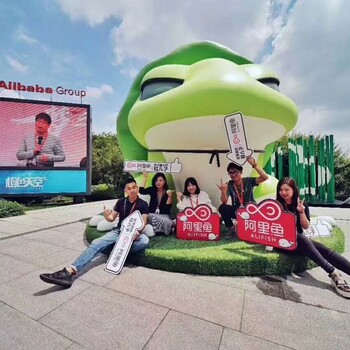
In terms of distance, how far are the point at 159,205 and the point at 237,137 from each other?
1.75 m

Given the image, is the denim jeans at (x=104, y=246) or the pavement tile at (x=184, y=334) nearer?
the pavement tile at (x=184, y=334)

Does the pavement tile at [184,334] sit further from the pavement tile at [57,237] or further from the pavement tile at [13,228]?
the pavement tile at [13,228]

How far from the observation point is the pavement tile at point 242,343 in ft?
5.77

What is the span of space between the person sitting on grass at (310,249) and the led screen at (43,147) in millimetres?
9561


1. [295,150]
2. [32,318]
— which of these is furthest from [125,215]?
[295,150]

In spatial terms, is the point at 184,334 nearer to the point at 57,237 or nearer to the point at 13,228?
the point at 57,237

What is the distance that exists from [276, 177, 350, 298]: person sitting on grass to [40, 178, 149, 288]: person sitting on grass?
188 centimetres

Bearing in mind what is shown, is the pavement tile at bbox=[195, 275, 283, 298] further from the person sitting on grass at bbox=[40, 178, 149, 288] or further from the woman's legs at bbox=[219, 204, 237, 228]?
the woman's legs at bbox=[219, 204, 237, 228]

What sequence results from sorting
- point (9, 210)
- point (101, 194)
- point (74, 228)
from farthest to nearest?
point (101, 194) → point (9, 210) → point (74, 228)

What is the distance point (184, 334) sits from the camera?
1.89m

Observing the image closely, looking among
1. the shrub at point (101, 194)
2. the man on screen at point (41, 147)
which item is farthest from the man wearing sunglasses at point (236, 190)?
the shrub at point (101, 194)

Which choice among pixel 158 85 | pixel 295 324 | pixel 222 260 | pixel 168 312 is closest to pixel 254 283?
pixel 222 260

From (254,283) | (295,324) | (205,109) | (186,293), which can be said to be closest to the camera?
(295,324)

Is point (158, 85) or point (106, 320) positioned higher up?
point (158, 85)
